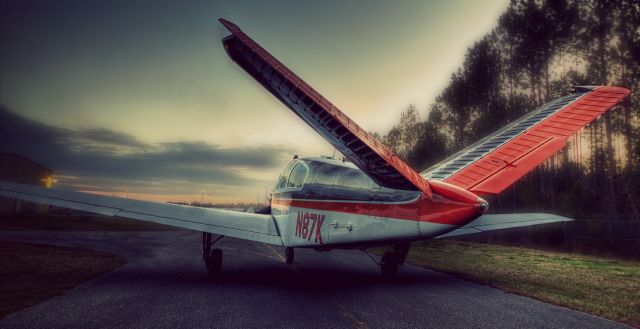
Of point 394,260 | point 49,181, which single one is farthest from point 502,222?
point 49,181

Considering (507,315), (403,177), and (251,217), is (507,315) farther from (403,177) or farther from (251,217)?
(251,217)

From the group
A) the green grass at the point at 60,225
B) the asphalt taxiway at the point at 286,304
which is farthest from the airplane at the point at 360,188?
the green grass at the point at 60,225

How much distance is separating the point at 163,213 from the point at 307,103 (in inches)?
257

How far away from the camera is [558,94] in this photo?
27.9m

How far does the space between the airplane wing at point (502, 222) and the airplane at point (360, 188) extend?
3cm

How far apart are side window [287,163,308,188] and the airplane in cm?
5

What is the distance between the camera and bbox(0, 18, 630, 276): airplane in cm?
541

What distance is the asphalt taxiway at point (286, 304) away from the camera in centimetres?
549

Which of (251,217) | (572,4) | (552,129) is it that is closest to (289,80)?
(552,129)

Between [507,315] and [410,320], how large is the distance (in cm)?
173

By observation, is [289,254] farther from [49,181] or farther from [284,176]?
[49,181]

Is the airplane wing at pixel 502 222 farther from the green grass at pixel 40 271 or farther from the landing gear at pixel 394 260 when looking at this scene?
the green grass at pixel 40 271

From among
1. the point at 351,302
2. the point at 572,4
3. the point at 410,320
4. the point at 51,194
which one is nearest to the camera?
the point at 410,320

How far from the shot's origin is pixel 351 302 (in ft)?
22.9
